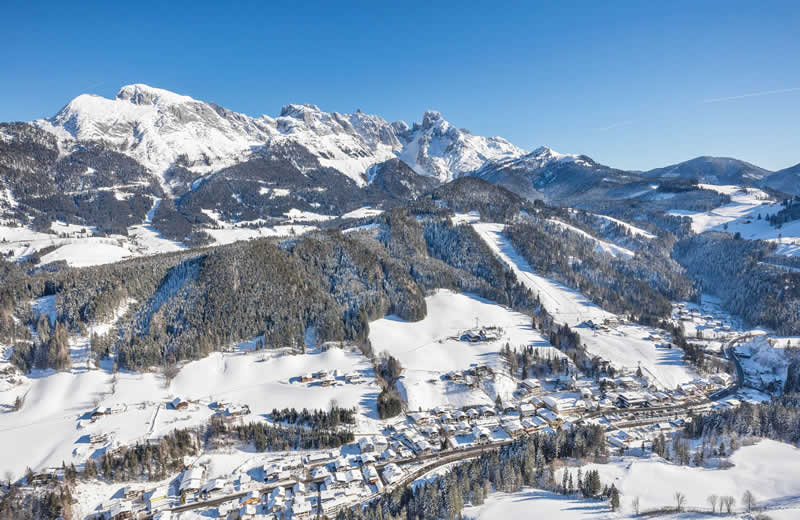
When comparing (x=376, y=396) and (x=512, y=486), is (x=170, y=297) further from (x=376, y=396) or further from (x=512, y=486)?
(x=512, y=486)

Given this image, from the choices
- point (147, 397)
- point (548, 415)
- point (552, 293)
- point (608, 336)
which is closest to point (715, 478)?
point (548, 415)

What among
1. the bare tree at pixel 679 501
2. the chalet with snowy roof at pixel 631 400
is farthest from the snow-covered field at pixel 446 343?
the bare tree at pixel 679 501

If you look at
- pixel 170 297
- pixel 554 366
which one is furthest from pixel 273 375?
pixel 554 366

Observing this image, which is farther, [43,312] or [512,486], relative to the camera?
[43,312]

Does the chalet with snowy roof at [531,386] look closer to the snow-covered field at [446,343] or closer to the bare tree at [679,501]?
the snow-covered field at [446,343]

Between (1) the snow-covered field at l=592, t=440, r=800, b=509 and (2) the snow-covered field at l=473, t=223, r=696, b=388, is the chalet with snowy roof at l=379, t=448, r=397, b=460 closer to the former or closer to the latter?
(1) the snow-covered field at l=592, t=440, r=800, b=509

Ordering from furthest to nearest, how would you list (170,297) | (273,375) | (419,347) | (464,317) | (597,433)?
(464,317) → (170,297) → (419,347) → (273,375) → (597,433)

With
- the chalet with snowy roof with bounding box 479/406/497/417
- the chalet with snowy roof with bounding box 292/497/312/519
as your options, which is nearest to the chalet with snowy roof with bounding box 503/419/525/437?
the chalet with snowy roof with bounding box 479/406/497/417
